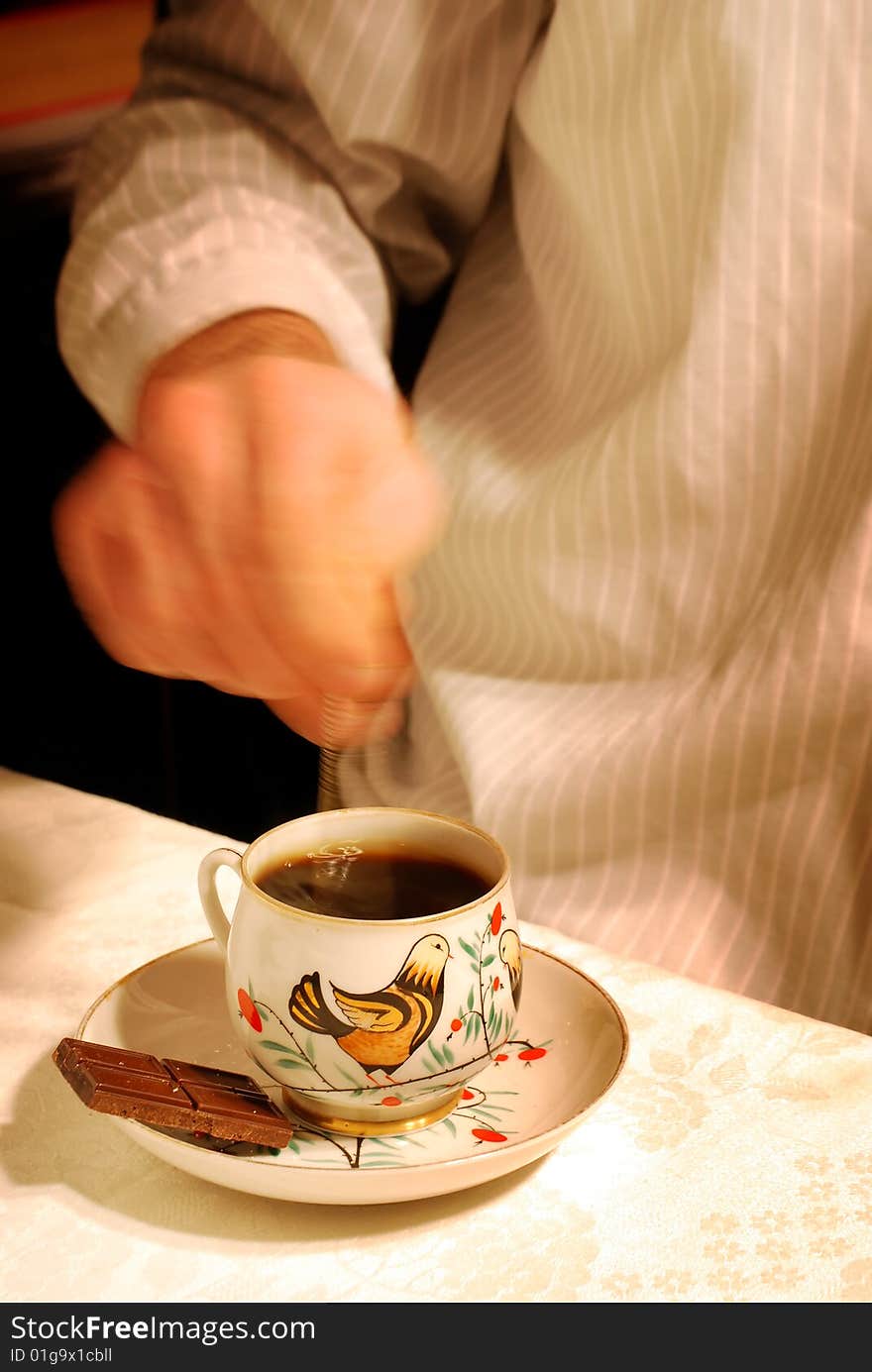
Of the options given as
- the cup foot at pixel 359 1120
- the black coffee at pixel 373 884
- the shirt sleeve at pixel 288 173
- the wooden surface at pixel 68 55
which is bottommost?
the wooden surface at pixel 68 55

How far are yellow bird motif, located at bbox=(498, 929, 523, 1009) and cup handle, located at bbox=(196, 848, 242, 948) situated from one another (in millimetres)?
99

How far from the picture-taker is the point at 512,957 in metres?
0.44

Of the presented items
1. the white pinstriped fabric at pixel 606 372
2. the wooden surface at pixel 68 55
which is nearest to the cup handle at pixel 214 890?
the white pinstriped fabric at pixel 606 372

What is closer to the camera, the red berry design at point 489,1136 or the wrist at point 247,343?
the red berry design at point 489,1136

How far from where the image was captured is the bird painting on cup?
401 millimetres

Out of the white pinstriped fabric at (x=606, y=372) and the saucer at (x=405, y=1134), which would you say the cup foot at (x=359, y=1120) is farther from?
the white pinstriped fabric at (x=606, y=372)

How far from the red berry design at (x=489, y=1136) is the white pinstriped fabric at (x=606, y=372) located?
0.29m

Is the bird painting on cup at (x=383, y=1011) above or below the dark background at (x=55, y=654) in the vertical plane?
above

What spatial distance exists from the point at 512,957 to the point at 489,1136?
0.18 feet

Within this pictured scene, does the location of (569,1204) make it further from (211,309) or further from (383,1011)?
(211,309)

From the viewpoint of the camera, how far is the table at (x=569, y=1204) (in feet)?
1.21

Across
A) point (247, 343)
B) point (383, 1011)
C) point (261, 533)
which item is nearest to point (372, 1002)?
point (383, 1011)

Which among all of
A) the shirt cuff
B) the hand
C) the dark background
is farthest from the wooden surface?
the hand
